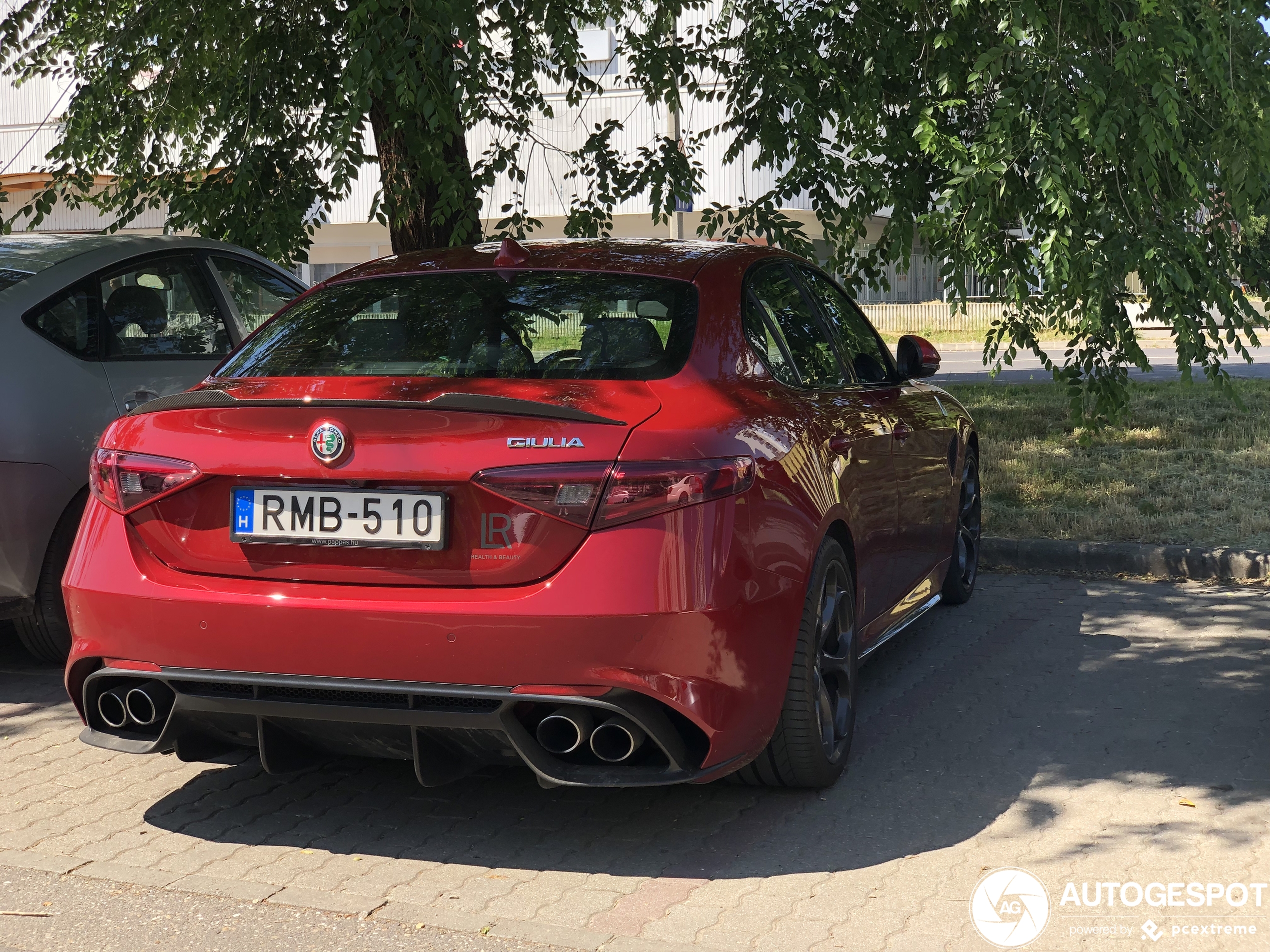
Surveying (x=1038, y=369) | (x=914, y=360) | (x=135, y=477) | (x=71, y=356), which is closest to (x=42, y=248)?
(x=71, y=356)

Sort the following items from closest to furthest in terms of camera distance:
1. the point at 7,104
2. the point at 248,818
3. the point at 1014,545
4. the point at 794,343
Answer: the point at 248,818 < the point at 794,343 < the point at 1014,545 < the point at 7,104

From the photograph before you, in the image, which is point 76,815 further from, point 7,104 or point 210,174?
point 7,104

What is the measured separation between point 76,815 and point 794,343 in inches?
104

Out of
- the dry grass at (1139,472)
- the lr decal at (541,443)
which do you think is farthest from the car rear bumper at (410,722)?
the dry grass at (1139,472)

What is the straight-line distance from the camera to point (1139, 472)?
31.3 ft

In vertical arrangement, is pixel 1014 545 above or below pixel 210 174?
below

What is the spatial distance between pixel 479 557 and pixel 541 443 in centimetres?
32

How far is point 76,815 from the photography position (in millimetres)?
4211

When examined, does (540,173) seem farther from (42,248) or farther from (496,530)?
(496,530)

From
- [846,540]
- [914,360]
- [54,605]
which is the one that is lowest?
[54,605]

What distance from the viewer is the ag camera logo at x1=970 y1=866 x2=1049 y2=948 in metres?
3.35

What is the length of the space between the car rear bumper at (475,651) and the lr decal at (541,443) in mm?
235

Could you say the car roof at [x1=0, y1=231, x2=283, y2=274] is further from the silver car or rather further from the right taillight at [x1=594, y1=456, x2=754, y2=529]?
the right taillight at [x1=594, y1=456, x2=754, y2=529]

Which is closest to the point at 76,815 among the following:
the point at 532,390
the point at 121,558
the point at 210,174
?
the point at 121,558
